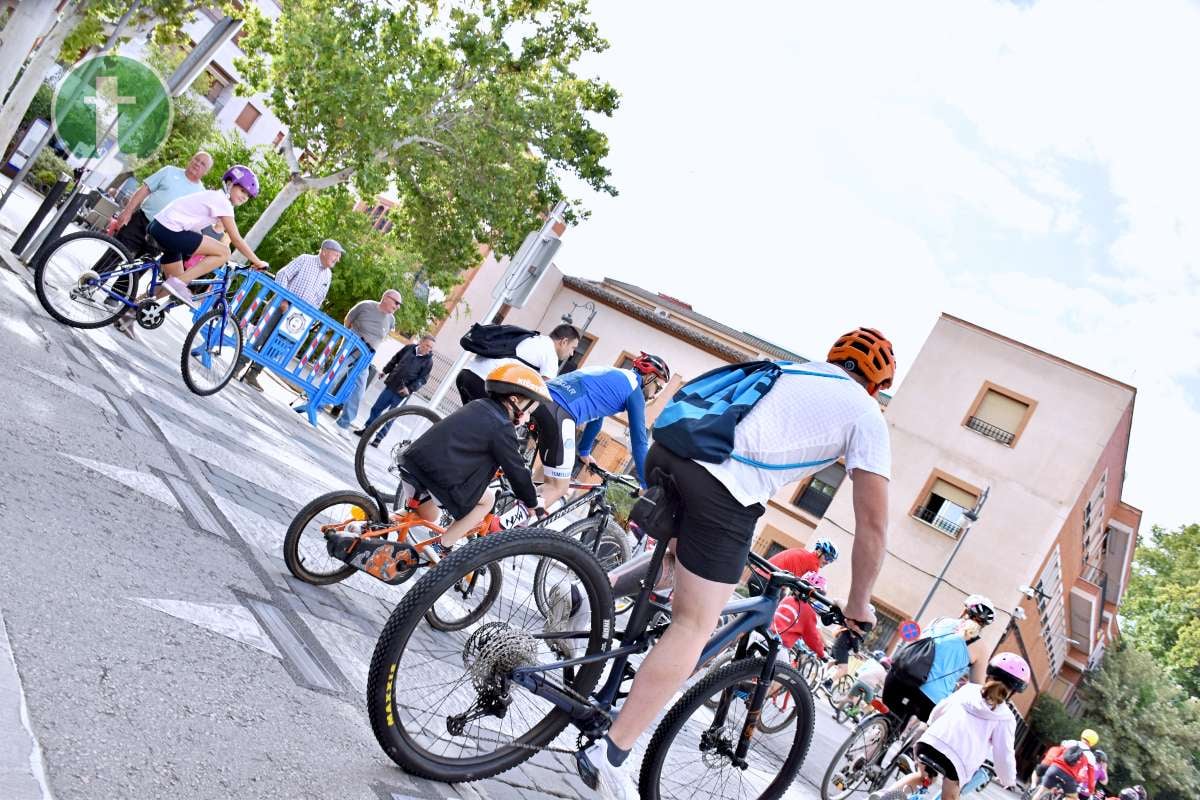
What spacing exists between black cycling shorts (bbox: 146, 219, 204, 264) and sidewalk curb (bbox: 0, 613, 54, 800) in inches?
251

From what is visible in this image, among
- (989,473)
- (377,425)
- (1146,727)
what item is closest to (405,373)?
(377,425)

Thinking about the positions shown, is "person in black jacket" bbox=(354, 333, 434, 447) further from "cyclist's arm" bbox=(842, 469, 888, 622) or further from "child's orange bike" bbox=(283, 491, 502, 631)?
"cyclist's arm" bbox=(842, 469, 888, 622)

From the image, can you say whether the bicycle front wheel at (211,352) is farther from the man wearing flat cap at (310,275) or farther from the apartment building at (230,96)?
the apartment building at (230,96)

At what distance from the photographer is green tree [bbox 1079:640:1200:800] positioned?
36.7 metres

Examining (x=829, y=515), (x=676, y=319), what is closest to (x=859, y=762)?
(x=829, y=515)

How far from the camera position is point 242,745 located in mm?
2486

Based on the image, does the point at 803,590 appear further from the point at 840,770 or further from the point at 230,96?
the point at 230,96

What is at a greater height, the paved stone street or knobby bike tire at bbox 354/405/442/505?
knobby bike tire at bbox 354/405/442/505

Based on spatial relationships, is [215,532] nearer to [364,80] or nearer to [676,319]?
[364,80]

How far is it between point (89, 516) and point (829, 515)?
3138 centimetres

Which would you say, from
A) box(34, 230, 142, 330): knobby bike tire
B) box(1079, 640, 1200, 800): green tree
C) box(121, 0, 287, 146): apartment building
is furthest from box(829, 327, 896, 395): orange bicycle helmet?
box(121, 0, 287, 146): apartment building

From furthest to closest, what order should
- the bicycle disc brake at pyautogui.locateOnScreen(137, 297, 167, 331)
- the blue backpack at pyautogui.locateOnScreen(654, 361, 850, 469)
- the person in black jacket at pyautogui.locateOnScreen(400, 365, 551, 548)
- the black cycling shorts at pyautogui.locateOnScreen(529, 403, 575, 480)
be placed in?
1. the bicycle disc brake at pyautogui.locateOnScreen(137, 297, 167, 331)
2. the black cycling shorts at pyautogui.locateOnScreen(529, 403, 575, 480)
3. the person in black jacket at pyautogui.locateOnScreen(400, 365, 551, 548)
4. the blue backpack at pyautogui.locateOnScreen(654, 361, 850, 469)

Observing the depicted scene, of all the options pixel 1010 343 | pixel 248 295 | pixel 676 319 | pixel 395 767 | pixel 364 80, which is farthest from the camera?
pixel 676 319

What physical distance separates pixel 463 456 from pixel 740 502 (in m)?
1.45
